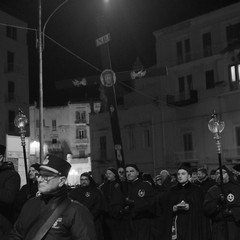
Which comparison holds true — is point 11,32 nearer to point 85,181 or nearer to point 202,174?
point 202,174

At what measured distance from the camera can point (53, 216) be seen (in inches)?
181

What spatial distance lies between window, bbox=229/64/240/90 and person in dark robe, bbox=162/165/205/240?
22.5 meters

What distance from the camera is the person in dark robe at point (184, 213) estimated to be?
9.67m

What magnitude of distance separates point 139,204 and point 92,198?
1.82 meters

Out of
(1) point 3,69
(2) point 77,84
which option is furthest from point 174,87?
(2) point 77,84

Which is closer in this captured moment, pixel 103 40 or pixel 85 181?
pixel 85 181

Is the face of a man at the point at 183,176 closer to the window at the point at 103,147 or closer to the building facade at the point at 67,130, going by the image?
the window at the point at 103,147

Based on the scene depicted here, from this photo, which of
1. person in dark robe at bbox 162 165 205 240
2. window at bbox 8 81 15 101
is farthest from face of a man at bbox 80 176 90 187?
window at bbox 8 81 15 101

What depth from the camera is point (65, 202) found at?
473 centimetres

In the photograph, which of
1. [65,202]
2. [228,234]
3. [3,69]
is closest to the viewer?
[65,202]

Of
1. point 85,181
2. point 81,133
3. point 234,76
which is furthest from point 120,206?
point 81,133

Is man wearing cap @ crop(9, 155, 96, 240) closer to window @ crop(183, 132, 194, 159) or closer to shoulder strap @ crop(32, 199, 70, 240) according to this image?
shoulder strap @ crop(32, 199, 70, 240)

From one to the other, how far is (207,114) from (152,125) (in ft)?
15.1

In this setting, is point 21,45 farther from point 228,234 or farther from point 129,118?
point 228,234
